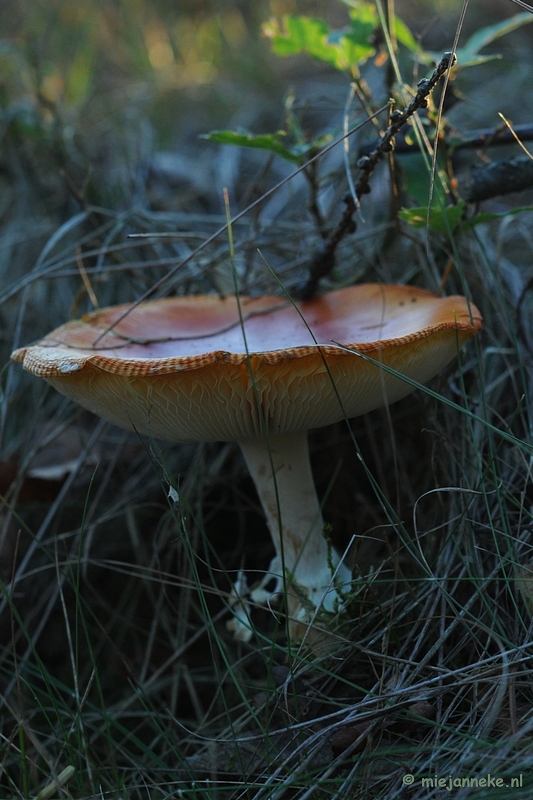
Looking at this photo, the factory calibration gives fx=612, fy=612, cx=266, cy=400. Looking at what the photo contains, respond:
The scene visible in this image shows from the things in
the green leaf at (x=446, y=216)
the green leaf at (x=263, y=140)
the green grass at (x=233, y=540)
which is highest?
the green leaf at (x=263, y=140)

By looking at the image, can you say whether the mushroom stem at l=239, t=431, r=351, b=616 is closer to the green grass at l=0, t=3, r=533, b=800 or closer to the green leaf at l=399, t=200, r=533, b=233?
the green grass at l=0, t=3, r=533, b=800

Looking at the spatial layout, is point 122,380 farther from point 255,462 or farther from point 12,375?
point 12,375

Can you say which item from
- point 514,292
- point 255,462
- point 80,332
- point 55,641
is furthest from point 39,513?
point 514,292

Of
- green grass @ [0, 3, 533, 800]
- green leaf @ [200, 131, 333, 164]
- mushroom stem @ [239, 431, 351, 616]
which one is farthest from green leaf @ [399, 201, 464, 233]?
mushroom stem @ [239, 431, 351, 616]

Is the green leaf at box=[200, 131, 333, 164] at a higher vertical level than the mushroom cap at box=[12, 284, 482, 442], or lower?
higher

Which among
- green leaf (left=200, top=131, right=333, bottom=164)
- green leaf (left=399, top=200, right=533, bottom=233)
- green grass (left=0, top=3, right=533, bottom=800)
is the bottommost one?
green grass (left=0, top=3, right=533, bottom=800)

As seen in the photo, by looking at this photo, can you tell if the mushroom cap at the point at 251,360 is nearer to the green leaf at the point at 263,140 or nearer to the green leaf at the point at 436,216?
the green leaf at the point at 436,216

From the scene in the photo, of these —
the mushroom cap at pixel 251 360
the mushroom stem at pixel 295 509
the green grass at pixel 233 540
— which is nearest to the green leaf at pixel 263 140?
the green grass at pixel 233 540
